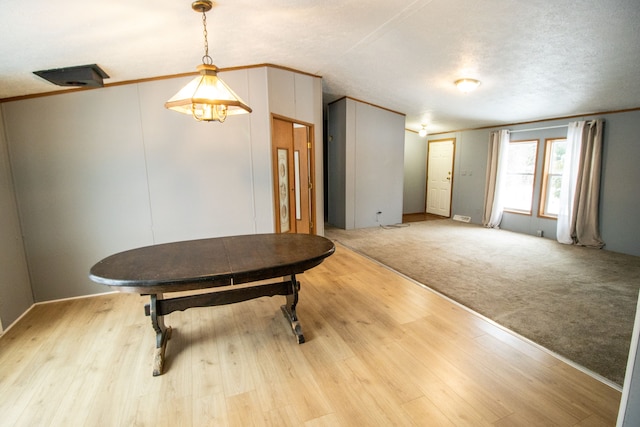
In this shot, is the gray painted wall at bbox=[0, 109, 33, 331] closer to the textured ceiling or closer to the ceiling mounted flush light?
the textured ceiling

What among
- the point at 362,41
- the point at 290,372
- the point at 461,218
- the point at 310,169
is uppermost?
the point at 362,41

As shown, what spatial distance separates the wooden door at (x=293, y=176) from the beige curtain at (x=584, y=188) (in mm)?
4410

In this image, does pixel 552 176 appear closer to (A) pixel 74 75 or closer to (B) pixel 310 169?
(B) pixel 310 169

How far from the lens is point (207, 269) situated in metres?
1.85

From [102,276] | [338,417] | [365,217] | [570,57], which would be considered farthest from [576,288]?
[102,276]

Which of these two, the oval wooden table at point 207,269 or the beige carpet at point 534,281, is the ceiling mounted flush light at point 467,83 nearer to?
the beige carpet at point 534,281

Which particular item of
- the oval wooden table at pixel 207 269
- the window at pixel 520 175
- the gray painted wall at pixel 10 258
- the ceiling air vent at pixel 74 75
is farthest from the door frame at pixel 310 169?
the window at pixel 520 175

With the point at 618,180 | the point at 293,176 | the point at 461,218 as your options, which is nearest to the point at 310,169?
the point at 293,176

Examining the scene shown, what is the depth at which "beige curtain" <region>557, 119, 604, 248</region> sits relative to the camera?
4.71 metres

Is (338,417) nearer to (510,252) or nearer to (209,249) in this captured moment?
(209,249)

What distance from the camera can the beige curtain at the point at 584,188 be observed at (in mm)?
4707

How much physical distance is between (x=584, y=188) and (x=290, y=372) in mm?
5616

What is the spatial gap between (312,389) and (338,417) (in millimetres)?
252

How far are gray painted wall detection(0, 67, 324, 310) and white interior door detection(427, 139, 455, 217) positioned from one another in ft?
17.7
